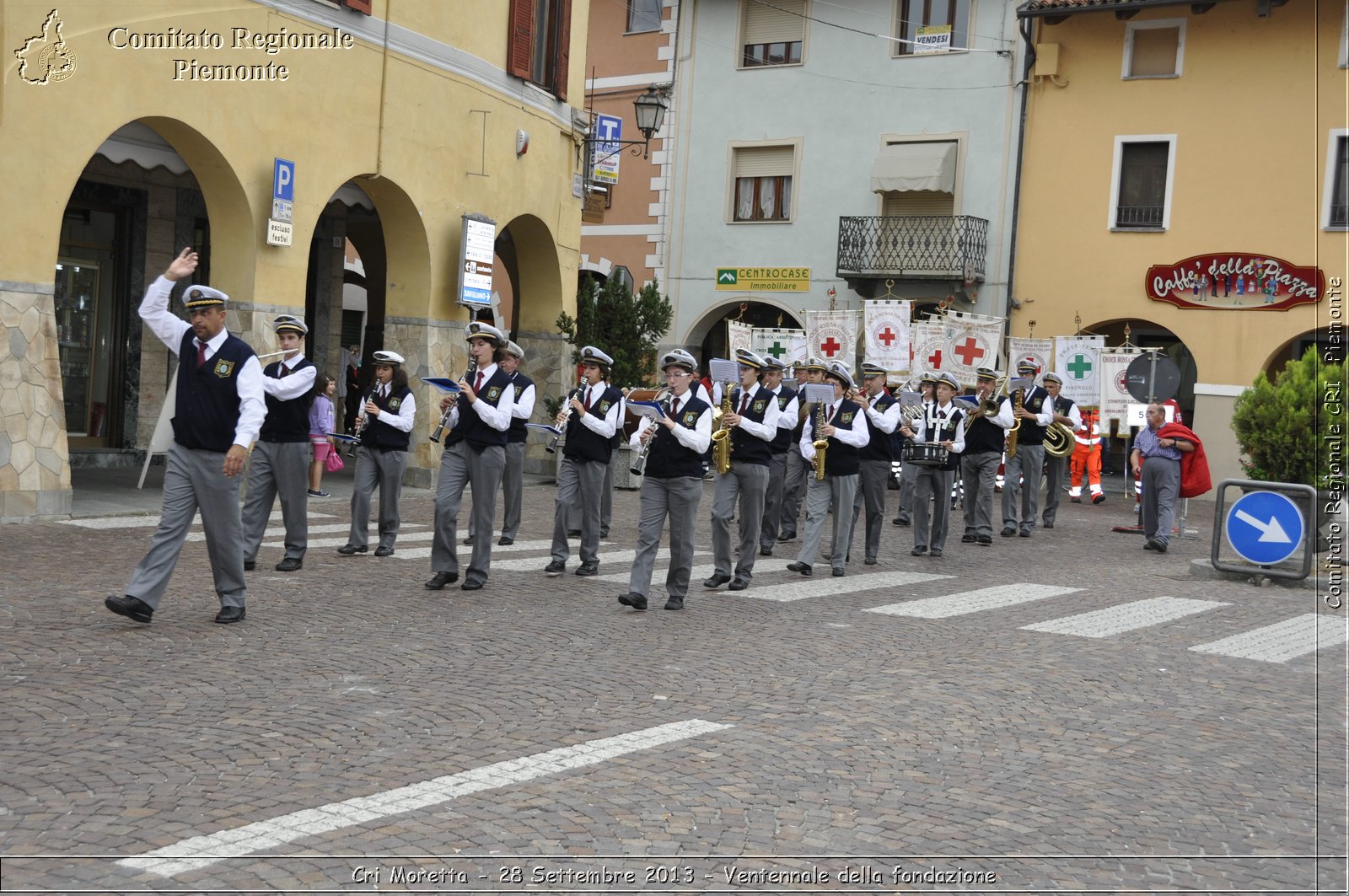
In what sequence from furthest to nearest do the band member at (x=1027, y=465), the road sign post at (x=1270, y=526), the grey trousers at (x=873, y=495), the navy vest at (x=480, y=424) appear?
1. the band member at (x=1027, y=465)
2. the grey trousers at (x=873, y=495)
3. the road sign post at (x=1270, y=526)
4. the navy vest at (x=480, y=424)

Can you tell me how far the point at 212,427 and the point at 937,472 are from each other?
8579 millimetres

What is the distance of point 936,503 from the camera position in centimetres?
1505

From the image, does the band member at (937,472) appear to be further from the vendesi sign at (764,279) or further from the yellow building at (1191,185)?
the vendesi sign at (764,279)

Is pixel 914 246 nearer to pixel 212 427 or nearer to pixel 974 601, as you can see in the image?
pixel 974 601

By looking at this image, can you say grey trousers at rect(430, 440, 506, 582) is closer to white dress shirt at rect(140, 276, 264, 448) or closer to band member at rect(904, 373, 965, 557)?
white dress shirt at rect(140, 276, 264, 448)

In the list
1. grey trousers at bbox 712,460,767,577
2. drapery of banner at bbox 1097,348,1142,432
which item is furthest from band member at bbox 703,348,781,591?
drapery of banner at bbox 1097,348,1142,432

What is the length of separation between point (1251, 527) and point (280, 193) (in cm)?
1107

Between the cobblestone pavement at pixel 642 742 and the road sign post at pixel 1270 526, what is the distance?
222 cm

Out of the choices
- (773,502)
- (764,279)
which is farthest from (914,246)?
(773,502)

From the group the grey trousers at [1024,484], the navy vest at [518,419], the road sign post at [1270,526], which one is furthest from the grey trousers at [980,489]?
the navy vest at [518,419]

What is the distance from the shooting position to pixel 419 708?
684 centimetres

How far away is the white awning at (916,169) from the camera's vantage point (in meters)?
29.5

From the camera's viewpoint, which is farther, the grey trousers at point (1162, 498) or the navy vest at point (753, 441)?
the grey trousers at point (1162, 498)

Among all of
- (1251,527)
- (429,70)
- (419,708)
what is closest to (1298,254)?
(1251,527)
